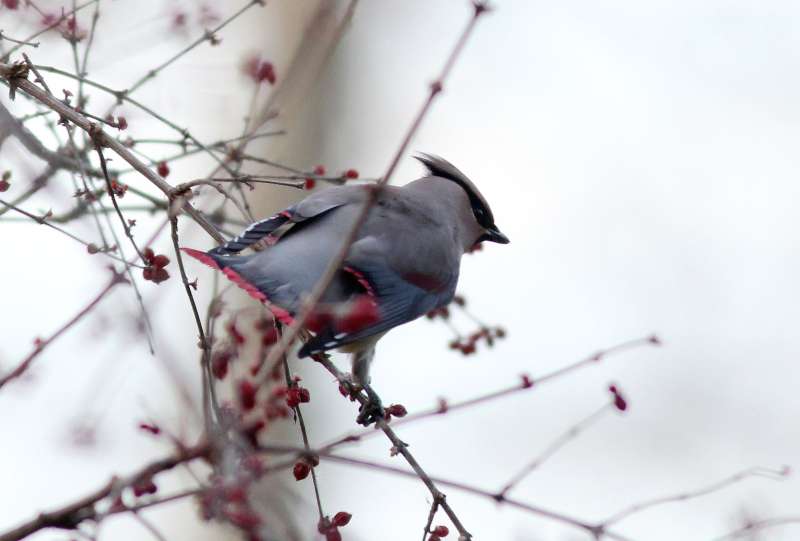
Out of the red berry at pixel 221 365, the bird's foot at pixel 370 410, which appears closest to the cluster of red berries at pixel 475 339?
the bird's foot at pixel 370 410

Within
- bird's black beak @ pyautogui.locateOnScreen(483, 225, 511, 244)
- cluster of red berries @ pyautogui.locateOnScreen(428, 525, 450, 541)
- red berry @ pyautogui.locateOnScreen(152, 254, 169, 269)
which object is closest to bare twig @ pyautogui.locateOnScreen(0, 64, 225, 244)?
red berry @ pyautogui.locateOnScreen(152, 254, 169, 269)

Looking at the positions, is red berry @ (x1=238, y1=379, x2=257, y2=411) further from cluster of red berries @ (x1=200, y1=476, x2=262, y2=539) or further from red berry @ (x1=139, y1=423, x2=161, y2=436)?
red berry @ (x1=139, y1=423, x2=161, y2=436)

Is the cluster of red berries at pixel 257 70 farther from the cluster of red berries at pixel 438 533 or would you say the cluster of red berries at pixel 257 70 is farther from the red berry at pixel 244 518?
the red berry at pixel 244 518

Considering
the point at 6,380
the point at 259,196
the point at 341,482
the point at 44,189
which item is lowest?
the point at 6,380

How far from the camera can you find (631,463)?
1084 centimetres

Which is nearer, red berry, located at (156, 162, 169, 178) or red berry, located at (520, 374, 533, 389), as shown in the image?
red berry, located at (520, 374, 533, 389)

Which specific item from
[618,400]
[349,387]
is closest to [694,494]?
[618,400]

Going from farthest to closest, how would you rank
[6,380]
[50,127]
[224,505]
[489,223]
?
1. [489,223]
2. [50,127]
3. [6,380]
4. [224,505]

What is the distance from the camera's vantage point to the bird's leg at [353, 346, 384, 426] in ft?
13.6

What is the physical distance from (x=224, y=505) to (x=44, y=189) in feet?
6.46

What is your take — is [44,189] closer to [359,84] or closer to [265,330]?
[265,330]

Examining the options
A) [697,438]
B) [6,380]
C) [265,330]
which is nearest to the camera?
[6,380]

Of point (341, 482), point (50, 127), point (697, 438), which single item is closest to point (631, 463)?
point (697, 438)

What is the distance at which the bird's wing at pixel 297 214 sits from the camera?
12.1 feet
